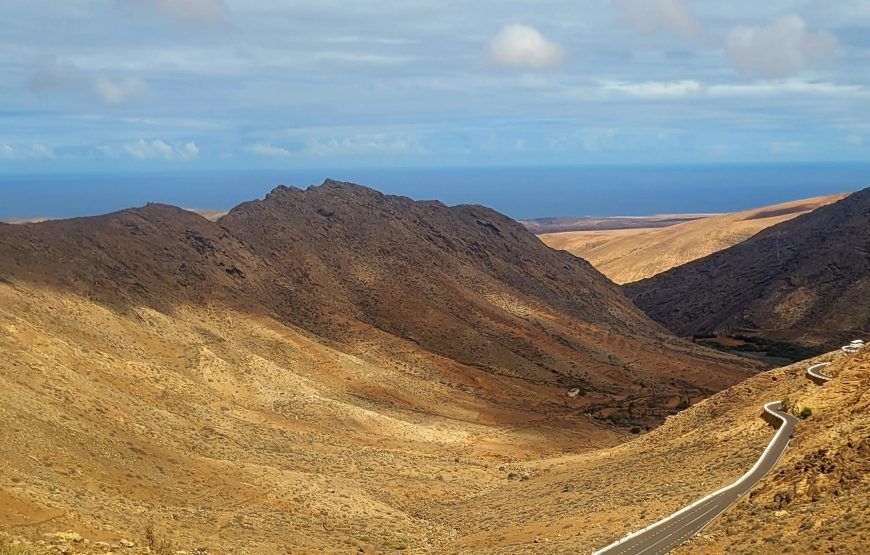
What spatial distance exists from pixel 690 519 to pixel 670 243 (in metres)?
127

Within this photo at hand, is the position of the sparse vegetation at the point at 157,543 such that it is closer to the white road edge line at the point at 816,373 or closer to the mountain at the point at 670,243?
the white road edge line at the point at 816,373

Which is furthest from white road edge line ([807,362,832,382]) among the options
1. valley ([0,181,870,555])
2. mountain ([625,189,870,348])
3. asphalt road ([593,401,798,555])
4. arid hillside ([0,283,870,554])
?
mountain ([625,189,870,348])

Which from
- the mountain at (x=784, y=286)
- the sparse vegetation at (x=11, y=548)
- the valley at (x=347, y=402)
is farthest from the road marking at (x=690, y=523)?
the mountain at (x=784, y=286)

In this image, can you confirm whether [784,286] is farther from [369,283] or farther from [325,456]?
[325,456]

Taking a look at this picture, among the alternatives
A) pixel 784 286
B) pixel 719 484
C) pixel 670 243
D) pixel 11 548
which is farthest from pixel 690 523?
pixel 670 243

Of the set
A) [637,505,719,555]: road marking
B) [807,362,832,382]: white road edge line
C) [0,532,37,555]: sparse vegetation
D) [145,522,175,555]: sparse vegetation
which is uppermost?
[0,532,37,555]: sparse vegetation

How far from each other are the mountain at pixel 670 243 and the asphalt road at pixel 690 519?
351 ft

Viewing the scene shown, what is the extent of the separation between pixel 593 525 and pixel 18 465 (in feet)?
51.3

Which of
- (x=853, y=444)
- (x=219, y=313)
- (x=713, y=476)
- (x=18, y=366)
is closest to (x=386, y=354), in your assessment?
(x=219, y=313)

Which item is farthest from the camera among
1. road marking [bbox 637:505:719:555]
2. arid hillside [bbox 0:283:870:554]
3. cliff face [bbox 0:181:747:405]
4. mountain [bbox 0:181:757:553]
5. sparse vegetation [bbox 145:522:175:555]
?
cliff face [bbox 0:181:747:405]

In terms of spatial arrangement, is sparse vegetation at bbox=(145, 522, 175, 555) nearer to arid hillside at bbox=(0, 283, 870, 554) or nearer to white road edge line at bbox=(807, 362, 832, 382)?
arid hillside at bbox=(0, 283, 870, 554)

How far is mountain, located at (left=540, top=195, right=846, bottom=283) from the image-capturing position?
136 m

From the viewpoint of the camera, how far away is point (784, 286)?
9669cm

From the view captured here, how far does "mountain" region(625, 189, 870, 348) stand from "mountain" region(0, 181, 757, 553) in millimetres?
14846
